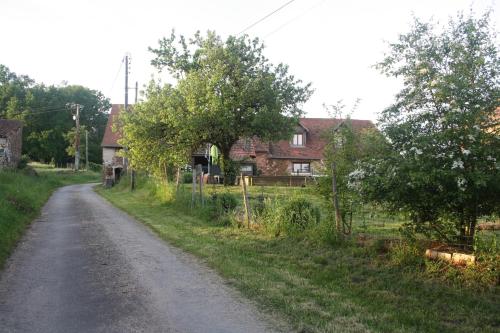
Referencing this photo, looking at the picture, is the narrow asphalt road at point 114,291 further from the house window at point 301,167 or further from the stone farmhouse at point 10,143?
the stone farmhouse at point 10,143

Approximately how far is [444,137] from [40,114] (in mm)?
85080

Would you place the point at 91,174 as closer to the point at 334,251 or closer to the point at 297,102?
the point at 297,102

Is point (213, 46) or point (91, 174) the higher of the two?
point (213, 46)

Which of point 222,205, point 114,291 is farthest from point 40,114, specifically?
point 114,291

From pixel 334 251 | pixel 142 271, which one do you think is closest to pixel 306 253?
pixel 334 251

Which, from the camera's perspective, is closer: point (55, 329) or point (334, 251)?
point (55, 329)

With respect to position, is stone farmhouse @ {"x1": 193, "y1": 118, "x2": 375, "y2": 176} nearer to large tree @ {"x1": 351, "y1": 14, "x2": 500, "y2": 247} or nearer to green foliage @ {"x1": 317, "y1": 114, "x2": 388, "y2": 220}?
green foliage @ {"x1": 317, "y1": 114, "x2": 388, "y2": 220}

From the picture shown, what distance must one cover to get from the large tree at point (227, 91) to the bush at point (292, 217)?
1724 cm

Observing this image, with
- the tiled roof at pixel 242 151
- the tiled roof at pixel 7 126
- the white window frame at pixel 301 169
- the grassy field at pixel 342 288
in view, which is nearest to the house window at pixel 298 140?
the white window frame at pixel 301 169

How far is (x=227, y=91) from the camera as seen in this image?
101ft

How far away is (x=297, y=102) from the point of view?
35281mm

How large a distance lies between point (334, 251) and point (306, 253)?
582 millimetres

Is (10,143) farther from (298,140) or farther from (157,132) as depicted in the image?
(298,140)

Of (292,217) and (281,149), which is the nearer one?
(292,217)
